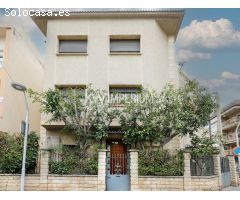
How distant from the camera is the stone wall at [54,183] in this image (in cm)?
1123

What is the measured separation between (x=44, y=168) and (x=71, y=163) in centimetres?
104

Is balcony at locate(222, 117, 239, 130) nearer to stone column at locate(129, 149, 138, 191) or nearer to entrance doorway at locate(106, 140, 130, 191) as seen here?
entrance doorway at locate(106, 140, 130, 191)

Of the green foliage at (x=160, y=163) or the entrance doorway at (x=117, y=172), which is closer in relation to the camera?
the green foliage at (x=160, y=163)

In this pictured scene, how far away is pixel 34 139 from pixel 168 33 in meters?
8.55

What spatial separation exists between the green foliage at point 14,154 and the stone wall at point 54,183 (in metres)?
0.40

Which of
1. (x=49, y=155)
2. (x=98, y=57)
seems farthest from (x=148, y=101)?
(x=49, y=155)

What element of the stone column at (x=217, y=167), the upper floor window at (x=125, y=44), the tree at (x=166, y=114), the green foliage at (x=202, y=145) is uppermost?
the upper floor window at (x=125, y=44)

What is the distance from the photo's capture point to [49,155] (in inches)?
462

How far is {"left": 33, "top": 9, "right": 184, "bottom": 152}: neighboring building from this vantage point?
13906mm

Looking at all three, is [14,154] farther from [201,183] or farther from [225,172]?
[225,172]

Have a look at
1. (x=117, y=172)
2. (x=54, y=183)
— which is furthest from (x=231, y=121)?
(x=54, y=183)

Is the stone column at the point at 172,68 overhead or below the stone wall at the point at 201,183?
overhead

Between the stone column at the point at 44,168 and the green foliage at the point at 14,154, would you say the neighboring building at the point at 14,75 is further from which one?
the stone column at the point at 44,168

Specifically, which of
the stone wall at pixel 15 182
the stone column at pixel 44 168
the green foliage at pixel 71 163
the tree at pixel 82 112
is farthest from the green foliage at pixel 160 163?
the stone wall at pixel 15 182
